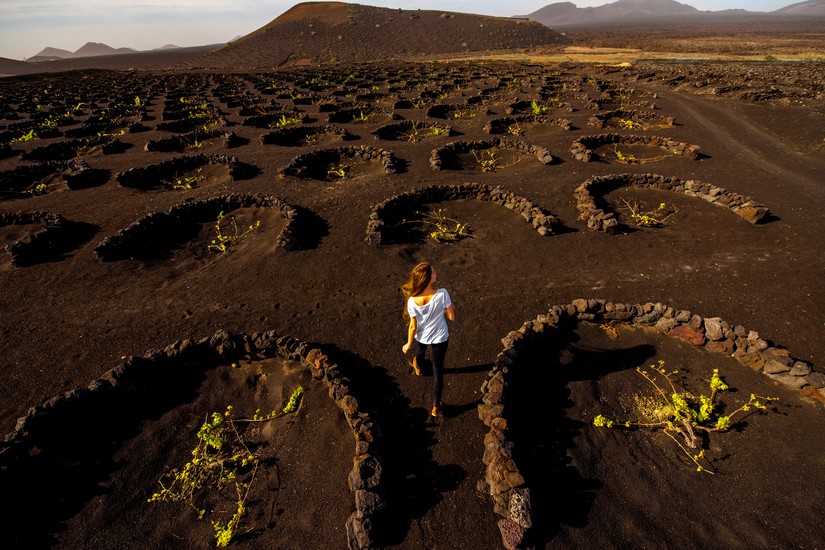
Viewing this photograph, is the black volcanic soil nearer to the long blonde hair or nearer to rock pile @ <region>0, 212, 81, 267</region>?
rock pile @ <region>0, 212, 81, 267</region>

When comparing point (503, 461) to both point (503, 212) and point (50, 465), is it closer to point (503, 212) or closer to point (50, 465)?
point (50, 465)

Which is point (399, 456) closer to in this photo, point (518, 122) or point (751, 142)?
point (518, 122)

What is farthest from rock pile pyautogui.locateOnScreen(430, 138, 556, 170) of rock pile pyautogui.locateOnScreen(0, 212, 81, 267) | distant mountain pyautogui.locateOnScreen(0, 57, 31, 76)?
distant mountain pyautogui.locateOnScreen(0, 57, 31, 76)

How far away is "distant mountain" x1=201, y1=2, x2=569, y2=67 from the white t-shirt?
304 ft

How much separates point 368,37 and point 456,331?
109 m

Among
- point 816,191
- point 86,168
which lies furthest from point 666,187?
point 86,168

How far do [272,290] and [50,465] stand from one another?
5.01 meters

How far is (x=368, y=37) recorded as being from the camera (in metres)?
96.3

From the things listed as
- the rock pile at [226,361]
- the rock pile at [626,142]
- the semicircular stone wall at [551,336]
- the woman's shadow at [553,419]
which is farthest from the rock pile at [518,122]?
the rock pile at [226,361]

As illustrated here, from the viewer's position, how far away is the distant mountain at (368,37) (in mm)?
87562

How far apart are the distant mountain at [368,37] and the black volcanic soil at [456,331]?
8479cm

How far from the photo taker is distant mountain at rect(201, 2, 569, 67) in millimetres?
87562

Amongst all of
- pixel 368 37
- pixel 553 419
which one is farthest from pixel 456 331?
pixel 368 37

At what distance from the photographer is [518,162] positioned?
56.3ft
